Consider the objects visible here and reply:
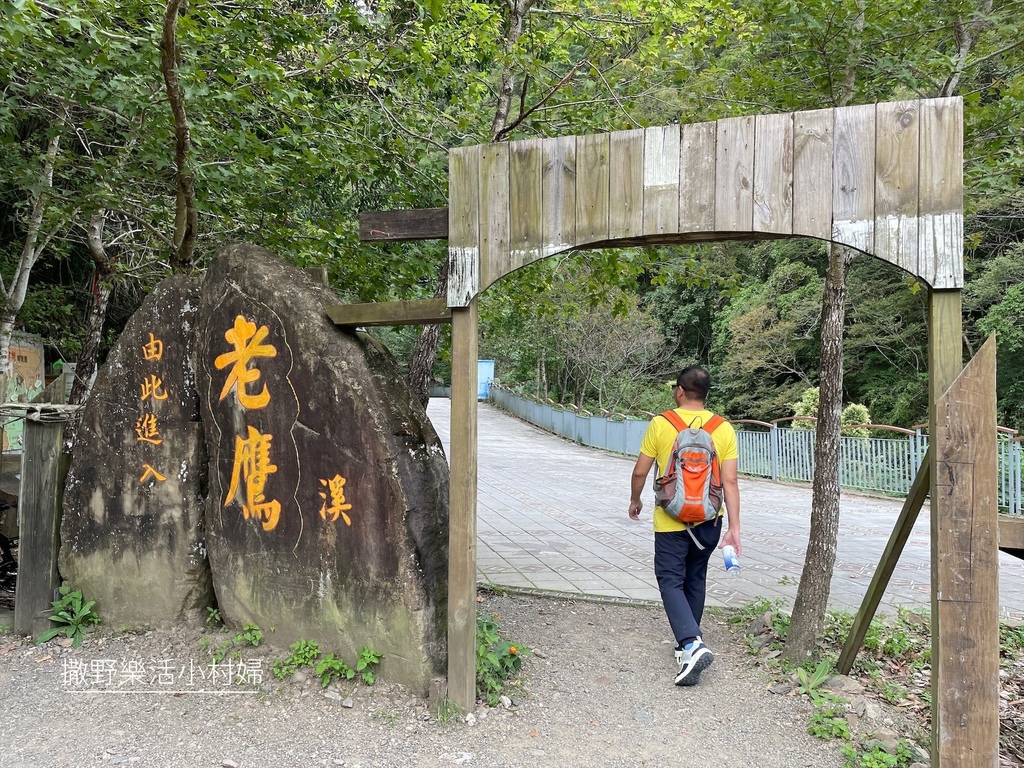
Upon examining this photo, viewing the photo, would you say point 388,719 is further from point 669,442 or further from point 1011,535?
point 1011,535

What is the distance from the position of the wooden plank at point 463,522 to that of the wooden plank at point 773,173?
1348mm

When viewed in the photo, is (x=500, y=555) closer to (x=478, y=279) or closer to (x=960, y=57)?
(x=478, y=279)

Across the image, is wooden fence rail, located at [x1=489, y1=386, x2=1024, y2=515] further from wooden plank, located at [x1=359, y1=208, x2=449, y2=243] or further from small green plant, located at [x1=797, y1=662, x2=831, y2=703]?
wooden plank, located at [x1=359, y1=208, x2=449, y2=243]

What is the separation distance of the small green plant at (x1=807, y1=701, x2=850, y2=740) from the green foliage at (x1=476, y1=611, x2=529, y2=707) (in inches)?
56.9

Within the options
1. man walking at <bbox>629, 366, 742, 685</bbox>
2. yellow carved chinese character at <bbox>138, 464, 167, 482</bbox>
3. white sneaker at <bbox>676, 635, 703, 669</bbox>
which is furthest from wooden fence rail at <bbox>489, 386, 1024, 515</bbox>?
yellow carved chinese character at <bbox>138, 464, 167, 482</bbox>

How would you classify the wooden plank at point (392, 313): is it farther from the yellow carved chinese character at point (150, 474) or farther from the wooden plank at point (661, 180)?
the yellow carved chinese character at point (150, 474)

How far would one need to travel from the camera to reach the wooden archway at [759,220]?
2.50 metres

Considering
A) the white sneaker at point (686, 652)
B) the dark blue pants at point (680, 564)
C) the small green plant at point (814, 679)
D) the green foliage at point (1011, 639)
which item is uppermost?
the dark blue pants at point (680, 564)

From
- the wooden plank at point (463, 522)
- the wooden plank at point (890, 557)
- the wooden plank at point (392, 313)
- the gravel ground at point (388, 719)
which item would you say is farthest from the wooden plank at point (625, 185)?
the gravel ground at point (388, 719)

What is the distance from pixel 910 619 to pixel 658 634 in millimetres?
Result: 1881

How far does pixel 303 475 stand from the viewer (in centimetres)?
371

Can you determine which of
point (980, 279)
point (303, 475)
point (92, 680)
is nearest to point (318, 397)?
point (303, 475)

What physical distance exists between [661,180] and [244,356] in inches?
96.9

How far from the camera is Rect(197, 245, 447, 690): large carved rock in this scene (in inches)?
135
